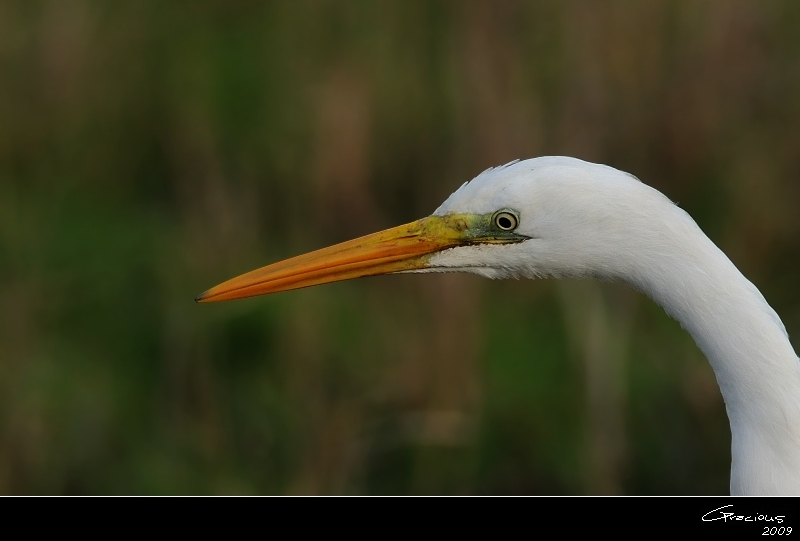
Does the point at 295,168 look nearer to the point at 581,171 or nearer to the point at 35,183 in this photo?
the point at 35,183

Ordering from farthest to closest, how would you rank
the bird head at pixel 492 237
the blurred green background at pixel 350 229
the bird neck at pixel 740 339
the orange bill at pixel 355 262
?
the blurred green background at pixel 350 229, the orange bill at pixel 355 262, the bird head at pixel 492 237, the bird neck at pixel 740 339

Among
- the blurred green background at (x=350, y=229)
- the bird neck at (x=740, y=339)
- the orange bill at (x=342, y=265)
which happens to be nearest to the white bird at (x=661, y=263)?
the bird neck at (x=740, y=339)

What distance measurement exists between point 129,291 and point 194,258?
427mm

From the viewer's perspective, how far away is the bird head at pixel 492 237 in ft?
6.64

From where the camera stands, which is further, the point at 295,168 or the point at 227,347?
the point at 295,168

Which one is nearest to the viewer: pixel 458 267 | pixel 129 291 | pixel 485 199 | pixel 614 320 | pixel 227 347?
pixel 485 199

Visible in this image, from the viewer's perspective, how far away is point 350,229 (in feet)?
16.1

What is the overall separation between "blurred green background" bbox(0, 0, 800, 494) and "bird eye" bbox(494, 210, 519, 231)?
1.70 metres

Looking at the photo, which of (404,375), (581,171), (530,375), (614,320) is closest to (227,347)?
(404,375)

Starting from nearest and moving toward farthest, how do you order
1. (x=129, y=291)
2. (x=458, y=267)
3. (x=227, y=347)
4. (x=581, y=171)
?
(x=581, y=171)
(x=458, y=267)
(x=227, y=347)
(x=129, y=291)

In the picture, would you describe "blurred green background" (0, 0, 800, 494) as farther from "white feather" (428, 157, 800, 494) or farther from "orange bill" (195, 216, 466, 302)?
"white feather" (428, 157, 800, 494)

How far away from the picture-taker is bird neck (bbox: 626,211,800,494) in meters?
1.91

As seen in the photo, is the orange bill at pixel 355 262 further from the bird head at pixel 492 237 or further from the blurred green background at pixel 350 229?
the blurred green background at pixel 350 229
